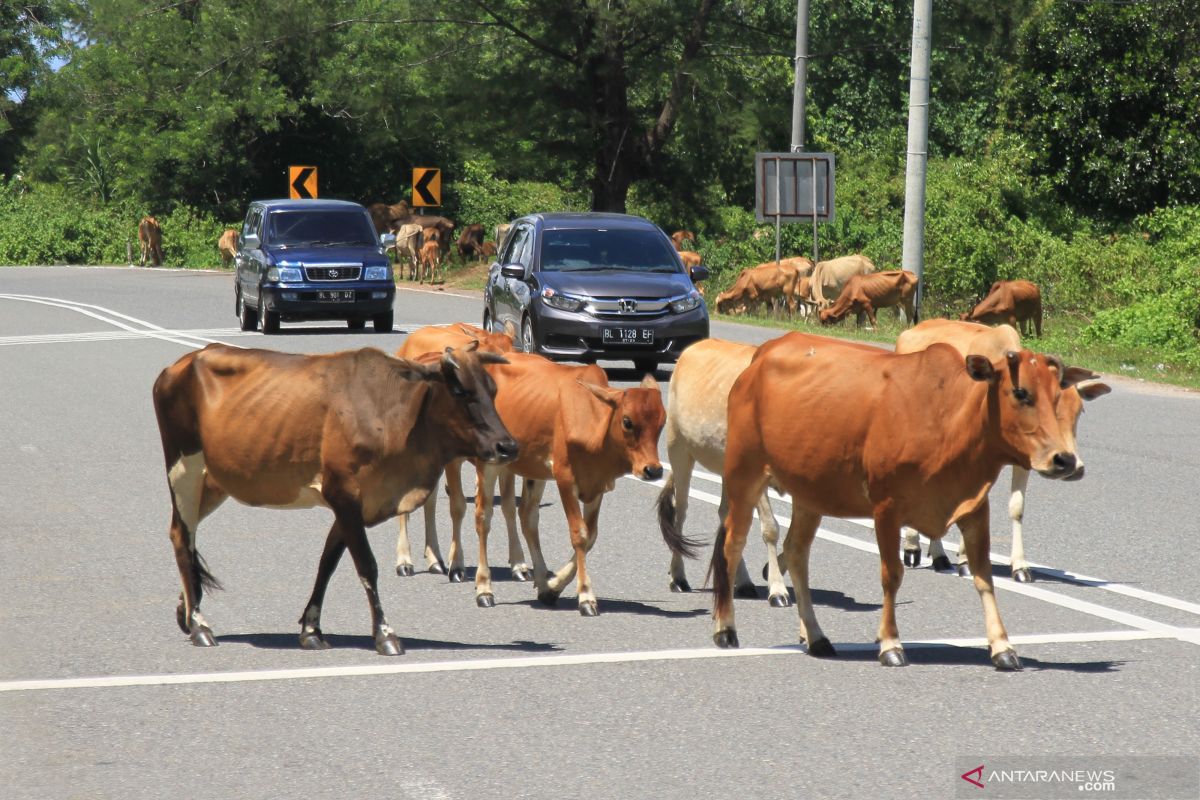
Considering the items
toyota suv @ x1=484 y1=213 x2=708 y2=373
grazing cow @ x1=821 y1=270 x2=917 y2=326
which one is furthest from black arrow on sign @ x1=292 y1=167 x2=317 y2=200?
toyota suv @ x1=484 y1=213 x2=708 y2=373

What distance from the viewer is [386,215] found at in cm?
5744

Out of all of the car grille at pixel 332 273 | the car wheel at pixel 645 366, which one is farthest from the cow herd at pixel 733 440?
the car grille at pixel 332 273

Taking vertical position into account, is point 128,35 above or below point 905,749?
above

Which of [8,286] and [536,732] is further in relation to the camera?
[8,286]

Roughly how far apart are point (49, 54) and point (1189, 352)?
71.1m

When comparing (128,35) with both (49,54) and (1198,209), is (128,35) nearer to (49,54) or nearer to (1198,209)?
(49,54)

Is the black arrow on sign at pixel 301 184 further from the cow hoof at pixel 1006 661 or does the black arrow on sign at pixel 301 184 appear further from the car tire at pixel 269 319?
the cow hoof at pixel 1006 661

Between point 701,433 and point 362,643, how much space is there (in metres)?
2.45

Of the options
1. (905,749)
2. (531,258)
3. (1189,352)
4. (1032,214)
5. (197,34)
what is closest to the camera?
(905,749)

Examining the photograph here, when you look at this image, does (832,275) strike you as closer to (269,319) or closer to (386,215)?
(269,319)

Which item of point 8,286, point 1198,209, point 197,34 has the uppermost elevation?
point 197,34

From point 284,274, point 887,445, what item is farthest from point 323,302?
point 887,445

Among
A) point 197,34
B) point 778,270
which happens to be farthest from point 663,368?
point 197,34

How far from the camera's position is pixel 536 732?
6.67m
